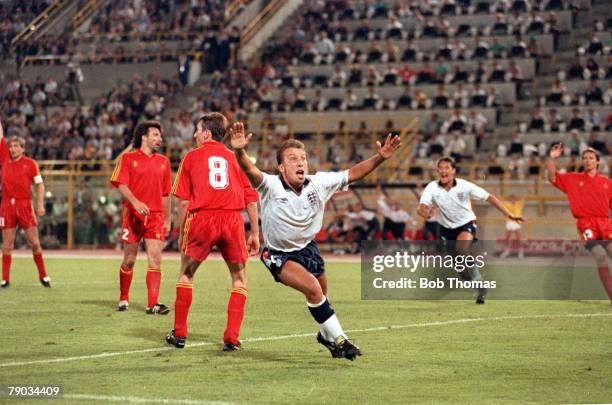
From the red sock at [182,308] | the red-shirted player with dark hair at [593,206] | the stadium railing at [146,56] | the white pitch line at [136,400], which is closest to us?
the white pitch line at [136,400]

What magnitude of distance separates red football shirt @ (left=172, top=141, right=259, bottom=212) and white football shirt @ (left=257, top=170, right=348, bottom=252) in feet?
2.88

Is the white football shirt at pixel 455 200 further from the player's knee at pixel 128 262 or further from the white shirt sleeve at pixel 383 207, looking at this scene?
the white shirt sleeve at pixel 383 207

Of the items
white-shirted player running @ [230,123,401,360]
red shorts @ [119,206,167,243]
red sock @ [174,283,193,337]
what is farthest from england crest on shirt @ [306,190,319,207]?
red shorts @ [119,206,167,243]

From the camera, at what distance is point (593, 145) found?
111 ft

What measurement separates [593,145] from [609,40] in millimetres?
7476

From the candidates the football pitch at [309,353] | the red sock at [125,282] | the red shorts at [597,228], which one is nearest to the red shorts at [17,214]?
the football pitch at [309,353]

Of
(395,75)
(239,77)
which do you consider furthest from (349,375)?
(239,77)

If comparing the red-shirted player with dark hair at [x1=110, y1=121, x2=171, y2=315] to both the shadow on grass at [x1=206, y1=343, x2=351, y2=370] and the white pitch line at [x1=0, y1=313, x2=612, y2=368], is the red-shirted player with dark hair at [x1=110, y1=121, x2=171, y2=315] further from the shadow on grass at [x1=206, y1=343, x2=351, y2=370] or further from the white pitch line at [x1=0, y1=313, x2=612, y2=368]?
the shadow on grass at [x1=206, y1=343, x2=351, y2=370]

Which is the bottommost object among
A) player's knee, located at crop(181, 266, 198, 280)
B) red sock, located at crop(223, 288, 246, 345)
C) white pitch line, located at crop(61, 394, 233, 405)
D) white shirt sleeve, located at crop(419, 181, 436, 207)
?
white pitch line, located at crop(61, 394, 233, 405)

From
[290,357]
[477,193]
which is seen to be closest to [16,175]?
[477,193]

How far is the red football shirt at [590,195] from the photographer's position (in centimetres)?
1656

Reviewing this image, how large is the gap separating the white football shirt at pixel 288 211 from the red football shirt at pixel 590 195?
7091 millimetres

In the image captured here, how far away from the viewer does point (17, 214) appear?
19.4 metres

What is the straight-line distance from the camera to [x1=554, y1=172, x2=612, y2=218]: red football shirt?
1656 cm
